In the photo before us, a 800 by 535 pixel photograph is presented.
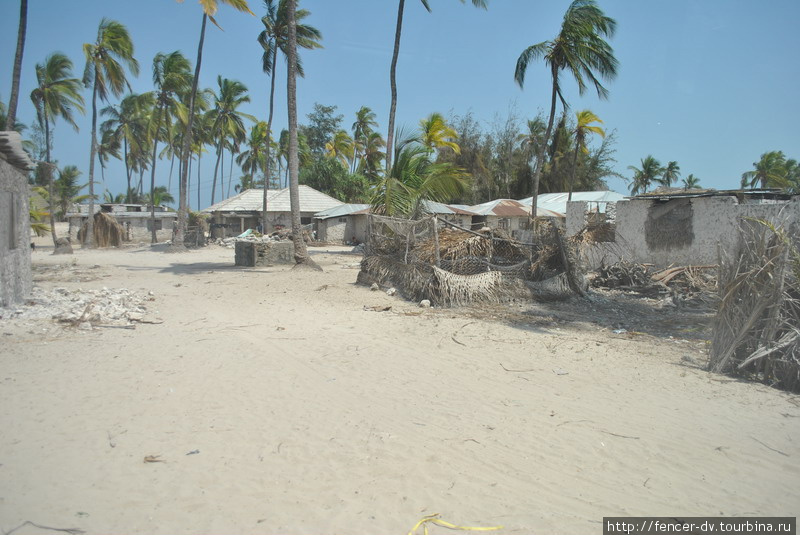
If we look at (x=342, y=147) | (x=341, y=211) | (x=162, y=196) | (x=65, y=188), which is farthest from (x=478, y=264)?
(x=162, y=196)

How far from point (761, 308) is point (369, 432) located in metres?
4.13

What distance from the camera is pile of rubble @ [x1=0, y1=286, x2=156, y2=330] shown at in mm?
6973

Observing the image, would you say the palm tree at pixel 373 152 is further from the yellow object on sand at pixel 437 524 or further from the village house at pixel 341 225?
the yellow object on sand at pixel 437 524

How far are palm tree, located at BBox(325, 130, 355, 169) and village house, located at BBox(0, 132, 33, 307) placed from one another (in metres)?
37.1

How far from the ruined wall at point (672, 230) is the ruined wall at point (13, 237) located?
12.2 meters

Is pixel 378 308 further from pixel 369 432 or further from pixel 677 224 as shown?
pixel 677 224

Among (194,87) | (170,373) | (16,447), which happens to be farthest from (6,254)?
(194,87)

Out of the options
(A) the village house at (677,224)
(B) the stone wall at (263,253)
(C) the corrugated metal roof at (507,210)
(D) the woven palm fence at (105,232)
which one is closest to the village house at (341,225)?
(C) the corrugated metal roof at (507,210)

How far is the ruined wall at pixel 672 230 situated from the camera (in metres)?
12.3

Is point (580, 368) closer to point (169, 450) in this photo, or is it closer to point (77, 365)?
point (169, 450)

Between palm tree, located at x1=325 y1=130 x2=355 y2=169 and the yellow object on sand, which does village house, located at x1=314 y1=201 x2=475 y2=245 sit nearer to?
palm tree, located at x1=325 y1=130 x2=355 y2=169

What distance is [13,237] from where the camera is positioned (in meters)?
7.48

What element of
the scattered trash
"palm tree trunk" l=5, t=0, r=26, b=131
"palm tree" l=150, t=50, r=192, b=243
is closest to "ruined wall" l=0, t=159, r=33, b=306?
the scattered trash

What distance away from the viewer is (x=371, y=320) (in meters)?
7.86
